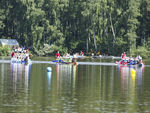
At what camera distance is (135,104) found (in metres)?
27.1

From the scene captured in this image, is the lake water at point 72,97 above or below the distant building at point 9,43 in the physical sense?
below

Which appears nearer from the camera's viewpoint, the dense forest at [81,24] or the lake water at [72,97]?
the lake water at [72,97]

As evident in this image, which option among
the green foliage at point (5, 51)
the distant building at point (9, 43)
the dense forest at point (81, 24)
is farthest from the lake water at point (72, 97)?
the distant building at point (9, 43)

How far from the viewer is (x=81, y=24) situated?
113m

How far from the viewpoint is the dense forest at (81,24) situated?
109125 millimetres

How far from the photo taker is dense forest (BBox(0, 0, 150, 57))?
109125mm

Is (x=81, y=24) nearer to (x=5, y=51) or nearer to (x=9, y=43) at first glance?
(x=9, y=43)

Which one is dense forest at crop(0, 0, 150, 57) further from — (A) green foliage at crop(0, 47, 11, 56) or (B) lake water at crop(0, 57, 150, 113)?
(B) lake water at crop(0, 57, 150, 113)

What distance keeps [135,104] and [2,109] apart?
308 inches

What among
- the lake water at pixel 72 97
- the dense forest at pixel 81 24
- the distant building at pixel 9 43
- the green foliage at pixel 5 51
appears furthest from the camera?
the distant building at pixel 9 43

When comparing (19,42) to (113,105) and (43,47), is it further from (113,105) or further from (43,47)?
(113,105)

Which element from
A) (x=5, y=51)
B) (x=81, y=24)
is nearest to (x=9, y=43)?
(x=5, y=51)

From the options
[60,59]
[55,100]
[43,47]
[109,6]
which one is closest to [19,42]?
[43,47]

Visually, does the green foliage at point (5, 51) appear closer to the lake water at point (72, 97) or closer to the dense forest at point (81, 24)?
the dense forest at point (81, 24)
